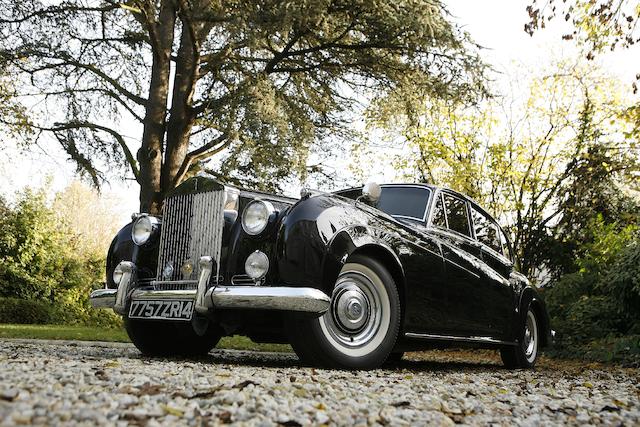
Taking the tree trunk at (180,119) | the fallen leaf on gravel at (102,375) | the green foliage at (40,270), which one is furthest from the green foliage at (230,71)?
the fallen leaf on gravel at (102,375)

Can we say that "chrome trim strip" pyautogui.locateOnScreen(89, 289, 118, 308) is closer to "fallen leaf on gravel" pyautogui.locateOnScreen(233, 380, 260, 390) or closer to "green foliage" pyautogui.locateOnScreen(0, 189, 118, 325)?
"fallen leaf on gravel" pyautogui.locateOnScreen(233, 380, 260, 390)

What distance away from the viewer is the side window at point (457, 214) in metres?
6.11

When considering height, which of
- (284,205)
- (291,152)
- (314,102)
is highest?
(314,102)

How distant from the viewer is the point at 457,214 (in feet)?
20.6

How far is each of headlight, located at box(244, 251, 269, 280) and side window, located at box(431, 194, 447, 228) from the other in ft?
6.22

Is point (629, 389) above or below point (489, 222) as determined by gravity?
below

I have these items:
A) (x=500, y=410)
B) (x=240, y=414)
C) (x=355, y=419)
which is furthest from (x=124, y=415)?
(x=500, y=410)

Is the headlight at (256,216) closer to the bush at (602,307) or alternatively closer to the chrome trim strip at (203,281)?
the chrome trim strip at (203,281)

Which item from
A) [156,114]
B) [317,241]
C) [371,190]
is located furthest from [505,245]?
[156,114]

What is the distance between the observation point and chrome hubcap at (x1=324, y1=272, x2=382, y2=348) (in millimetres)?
4492

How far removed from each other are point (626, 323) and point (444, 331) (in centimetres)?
539

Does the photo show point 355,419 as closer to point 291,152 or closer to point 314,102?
point 291,152

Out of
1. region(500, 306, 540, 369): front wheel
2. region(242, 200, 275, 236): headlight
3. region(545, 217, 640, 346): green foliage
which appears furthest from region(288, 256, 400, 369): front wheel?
region(545, 217, 640, 346): green foliage

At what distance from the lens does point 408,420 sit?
8.46ft
